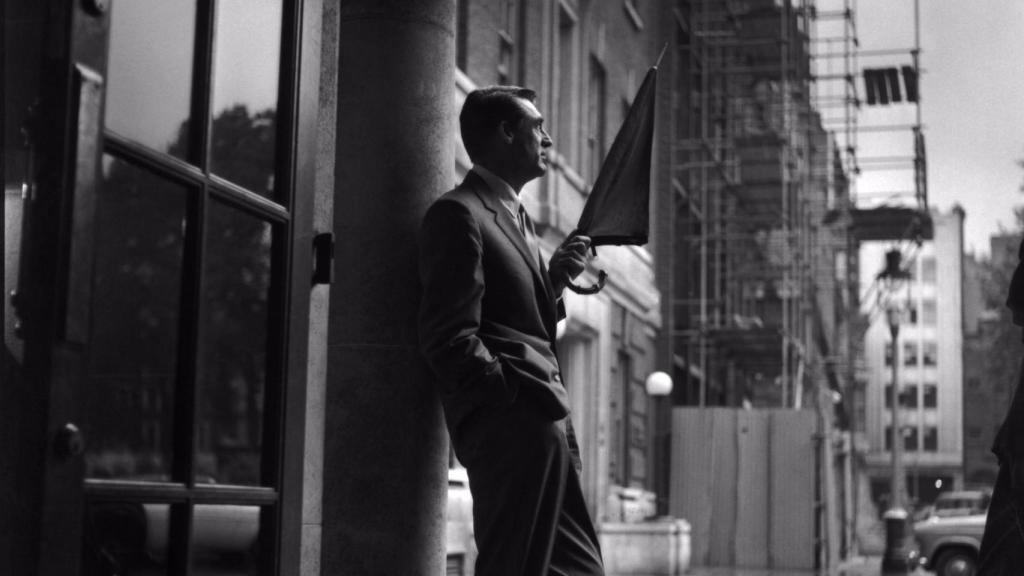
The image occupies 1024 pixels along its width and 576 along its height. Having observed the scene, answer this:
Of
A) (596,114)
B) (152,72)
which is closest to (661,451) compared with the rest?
(596,114)

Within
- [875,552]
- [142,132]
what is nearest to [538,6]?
[142,132]

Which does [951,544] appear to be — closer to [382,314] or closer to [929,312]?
[382,314]

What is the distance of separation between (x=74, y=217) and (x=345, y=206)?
175 centimetres

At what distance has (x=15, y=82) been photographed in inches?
126

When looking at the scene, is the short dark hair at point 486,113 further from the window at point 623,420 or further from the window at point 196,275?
the window at point 623,420

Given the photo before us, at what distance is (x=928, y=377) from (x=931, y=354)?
83.9 inches

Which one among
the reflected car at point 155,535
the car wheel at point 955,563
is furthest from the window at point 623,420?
the reflected car at point 155,535

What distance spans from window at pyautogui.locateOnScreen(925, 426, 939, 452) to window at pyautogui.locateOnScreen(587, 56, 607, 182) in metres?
121

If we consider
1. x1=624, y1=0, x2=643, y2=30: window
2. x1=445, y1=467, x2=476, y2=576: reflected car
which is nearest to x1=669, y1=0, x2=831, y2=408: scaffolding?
x1=624, y1=0, x2=643, y2=30: window

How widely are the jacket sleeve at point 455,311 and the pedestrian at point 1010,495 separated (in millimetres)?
3016

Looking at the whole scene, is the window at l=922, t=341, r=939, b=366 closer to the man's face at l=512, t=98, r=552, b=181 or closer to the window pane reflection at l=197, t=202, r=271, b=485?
the man's face at l=512, t=98, r=552, b=181

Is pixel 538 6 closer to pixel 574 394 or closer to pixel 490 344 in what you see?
pixel 574 394

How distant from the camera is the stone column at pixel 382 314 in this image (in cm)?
475

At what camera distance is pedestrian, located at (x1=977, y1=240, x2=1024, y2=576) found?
260 inches
